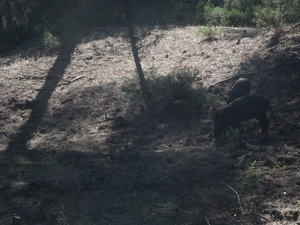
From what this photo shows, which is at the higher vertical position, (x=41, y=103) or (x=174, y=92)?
(x=174, y=92)

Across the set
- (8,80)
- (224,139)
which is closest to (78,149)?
(224,139)

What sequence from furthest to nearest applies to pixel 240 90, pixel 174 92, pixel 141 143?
1. pixel 174 92
2. pixel 240 90
3. pixel 141 143

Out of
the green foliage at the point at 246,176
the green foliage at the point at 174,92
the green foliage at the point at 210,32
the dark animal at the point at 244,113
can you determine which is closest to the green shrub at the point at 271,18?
the green foliage at the point at 210,32

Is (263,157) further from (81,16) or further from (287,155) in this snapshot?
(81,16)

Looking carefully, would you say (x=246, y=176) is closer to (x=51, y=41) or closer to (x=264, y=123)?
(x=264, y=123)

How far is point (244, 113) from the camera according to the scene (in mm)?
7602

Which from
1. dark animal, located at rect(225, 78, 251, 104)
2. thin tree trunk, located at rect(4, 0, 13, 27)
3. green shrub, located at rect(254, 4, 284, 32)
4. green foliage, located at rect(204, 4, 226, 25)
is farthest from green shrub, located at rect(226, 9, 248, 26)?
thin tree trunk, located at rect(4, 0, 13, 27)

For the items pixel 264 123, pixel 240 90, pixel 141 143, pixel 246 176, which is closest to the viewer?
pixel 246 176

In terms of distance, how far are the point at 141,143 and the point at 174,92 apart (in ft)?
6.28

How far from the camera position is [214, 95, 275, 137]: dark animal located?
741 cm

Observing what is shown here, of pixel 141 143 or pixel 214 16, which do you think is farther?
pixel 214 16

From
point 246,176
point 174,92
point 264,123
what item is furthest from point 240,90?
point 246,176

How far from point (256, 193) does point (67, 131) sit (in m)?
5.14

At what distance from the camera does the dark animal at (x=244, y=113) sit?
7.41 meters
